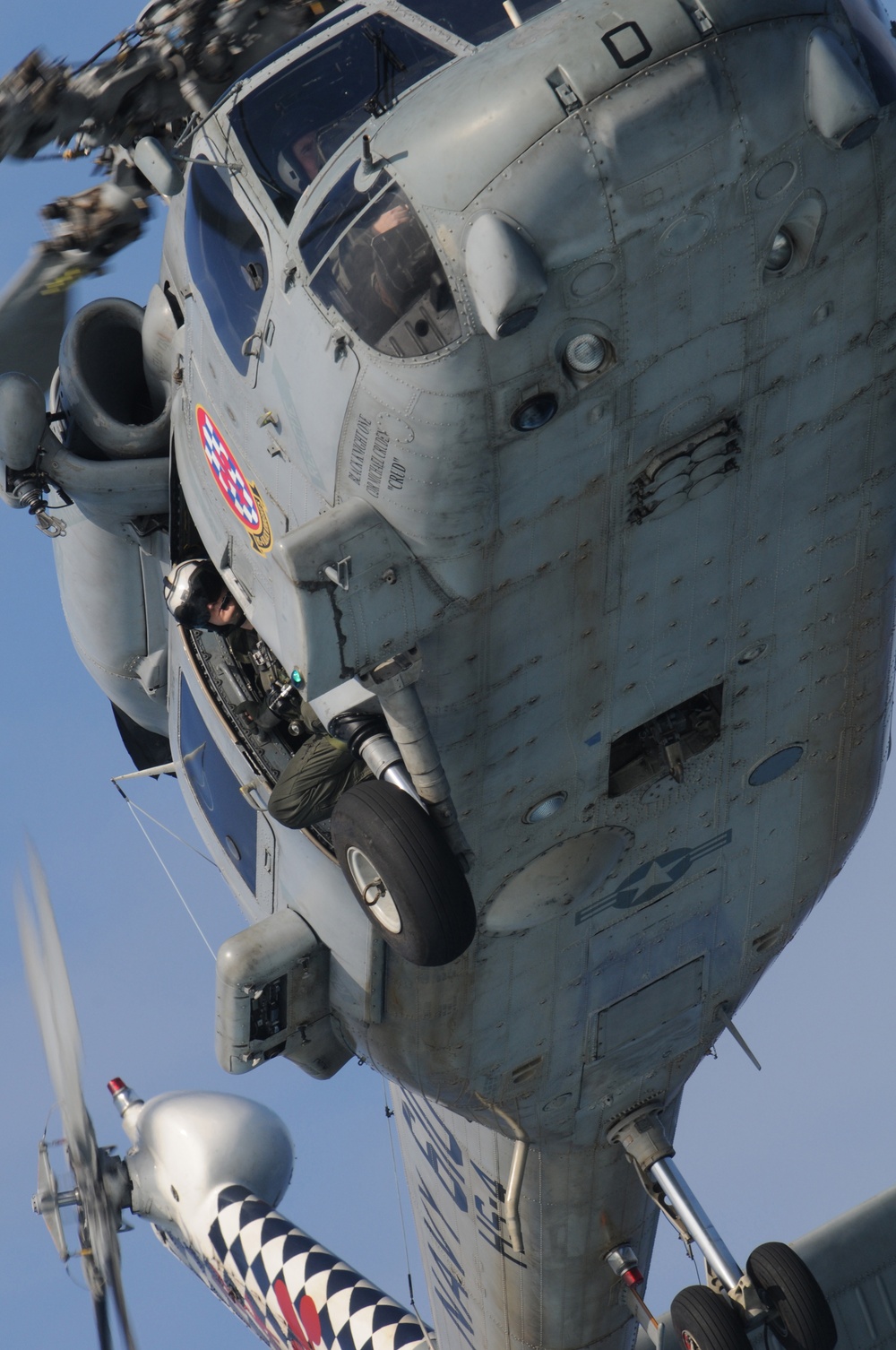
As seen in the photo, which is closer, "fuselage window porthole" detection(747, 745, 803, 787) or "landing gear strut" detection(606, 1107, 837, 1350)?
"fuselage window porthole" detection(747, 745, 803, 787)

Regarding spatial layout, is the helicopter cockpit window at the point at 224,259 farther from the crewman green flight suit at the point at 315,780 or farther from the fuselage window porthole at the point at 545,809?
the fuselage window porthole at the point at 545,809

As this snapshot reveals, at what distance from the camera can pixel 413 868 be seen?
10406mm

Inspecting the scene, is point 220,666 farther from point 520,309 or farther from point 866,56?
point 866,56

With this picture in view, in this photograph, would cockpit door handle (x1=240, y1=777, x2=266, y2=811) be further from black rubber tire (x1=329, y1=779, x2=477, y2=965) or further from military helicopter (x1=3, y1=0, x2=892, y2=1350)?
black rubber tire (x1=329, y1=779, x2=477, y2=965)

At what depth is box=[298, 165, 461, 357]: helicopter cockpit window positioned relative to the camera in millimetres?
8945

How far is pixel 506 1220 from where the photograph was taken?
15961 mm

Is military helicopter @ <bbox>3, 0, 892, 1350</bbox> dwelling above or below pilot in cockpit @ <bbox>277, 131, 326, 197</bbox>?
below

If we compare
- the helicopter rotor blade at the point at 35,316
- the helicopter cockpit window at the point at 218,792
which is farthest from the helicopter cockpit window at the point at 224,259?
the helicopter cockpit window at the point at 218,792

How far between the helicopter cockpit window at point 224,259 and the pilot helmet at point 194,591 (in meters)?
2.21

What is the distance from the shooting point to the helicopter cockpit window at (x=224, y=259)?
9969 mm

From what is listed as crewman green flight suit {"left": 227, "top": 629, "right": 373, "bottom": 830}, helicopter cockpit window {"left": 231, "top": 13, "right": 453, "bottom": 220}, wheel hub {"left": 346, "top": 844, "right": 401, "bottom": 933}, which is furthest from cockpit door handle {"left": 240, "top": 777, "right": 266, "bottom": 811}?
helicopter cockpit window {"left": 231, "top": 13, "right": 453, "bottom": 220}

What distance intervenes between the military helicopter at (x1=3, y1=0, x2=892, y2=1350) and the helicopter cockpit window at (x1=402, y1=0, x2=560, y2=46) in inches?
2.1

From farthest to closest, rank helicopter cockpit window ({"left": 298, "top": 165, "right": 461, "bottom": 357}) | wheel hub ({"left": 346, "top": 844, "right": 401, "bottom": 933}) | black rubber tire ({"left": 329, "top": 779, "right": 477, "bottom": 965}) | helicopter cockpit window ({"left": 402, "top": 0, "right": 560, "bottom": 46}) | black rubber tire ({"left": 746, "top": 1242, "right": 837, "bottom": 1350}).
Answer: black rubber tire ({"left": 746, "top": 1242, "right": 837, "bottom": 1350})
wheel hub ({"left": 346, "top": 844, "right": 401, "bottom": 933})
black rubber tire ({"left": 329, "top": 779, "right": 477, "bottom": 965})
helicopter cockpit window ({"left": 402, "top": 0, "right": 560, "bottom": 46})
helicopter cockpit window ({"left": 298, "top": 165, "right": 461, "bottom": 357})

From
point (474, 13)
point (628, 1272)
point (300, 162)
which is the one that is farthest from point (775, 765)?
point (628, 1272)
